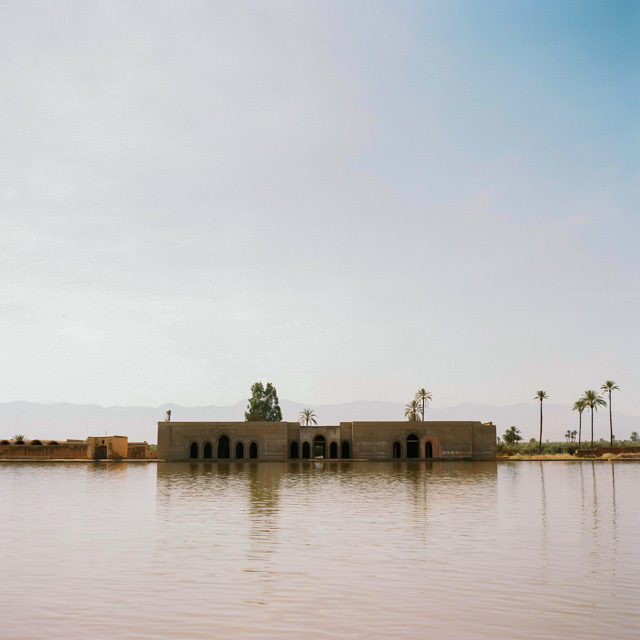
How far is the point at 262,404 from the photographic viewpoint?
Result: 317 feet

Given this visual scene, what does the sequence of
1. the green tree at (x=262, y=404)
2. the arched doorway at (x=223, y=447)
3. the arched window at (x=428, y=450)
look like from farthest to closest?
the green tree at (x=262, y=404), the arched doorway at (x=223, y=447), the arched window at (x=428, y=450)

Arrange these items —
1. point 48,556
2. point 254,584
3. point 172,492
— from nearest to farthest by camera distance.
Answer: point 254,584
point 48,556
point 172,492

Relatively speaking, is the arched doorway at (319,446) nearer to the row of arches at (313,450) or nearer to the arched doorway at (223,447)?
the row of arches at (313,450)

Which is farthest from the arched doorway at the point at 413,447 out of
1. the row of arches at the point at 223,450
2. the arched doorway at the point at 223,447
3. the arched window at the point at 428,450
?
the arched doorway at the point at 223,447

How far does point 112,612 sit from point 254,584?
2.60 m

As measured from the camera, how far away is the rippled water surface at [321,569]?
9.10m

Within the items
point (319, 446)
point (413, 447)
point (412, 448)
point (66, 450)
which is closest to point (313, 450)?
point (319, 446)

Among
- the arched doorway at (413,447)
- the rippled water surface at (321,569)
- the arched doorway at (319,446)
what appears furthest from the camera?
the arched doorway at (319,446)

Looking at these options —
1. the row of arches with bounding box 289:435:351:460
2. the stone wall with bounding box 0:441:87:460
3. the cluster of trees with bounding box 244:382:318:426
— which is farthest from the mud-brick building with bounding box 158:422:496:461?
the cluster of trees with bounding box 244:382:318:426

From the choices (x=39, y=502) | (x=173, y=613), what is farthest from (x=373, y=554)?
(x=39, y=502)

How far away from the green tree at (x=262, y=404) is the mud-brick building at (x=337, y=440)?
25329mm

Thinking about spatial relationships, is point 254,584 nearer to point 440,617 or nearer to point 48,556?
point 440,617

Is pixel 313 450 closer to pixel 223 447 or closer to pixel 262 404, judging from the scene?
pixel 223 447

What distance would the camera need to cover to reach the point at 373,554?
14.2 metres
